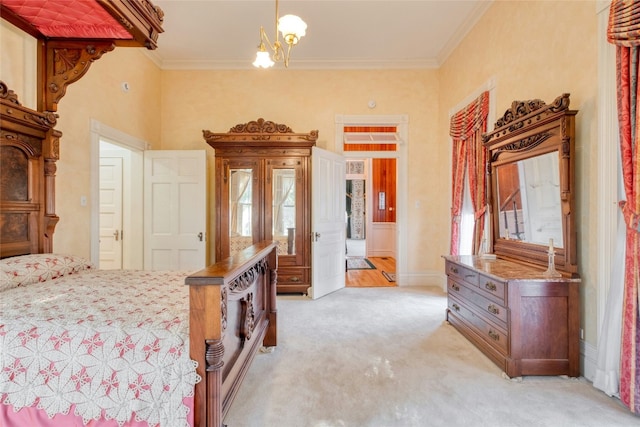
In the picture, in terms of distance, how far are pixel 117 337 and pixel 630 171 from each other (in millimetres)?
3050

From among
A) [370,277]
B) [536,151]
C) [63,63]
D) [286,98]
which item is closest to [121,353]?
[63,63]

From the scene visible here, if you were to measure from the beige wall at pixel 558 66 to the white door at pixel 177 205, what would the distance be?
13.2 feet

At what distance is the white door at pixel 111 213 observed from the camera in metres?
4.37

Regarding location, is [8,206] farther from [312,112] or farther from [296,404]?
[312,112]

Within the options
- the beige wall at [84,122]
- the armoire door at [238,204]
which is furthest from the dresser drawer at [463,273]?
the beige wall at [84,122]

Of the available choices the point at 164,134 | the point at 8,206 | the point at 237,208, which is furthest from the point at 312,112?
the point at 8,206

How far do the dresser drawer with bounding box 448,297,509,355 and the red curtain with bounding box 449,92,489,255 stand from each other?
870mm

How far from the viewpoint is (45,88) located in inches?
99.0

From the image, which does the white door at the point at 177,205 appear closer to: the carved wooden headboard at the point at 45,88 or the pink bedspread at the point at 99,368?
the carved wooden headboard at the point at 45,88

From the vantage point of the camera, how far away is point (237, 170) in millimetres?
4379

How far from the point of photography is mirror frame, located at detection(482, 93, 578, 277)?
2.26 meters

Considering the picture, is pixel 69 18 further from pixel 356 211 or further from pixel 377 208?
pixel 356 211

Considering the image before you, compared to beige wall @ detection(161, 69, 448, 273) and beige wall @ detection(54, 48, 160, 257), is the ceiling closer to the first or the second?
beige wall @ detection(161, 69, 448, 273)

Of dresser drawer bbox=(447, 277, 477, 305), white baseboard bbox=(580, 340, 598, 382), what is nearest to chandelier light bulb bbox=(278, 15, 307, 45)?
dresser drawer bbox=(447, 277, 477, 305)
